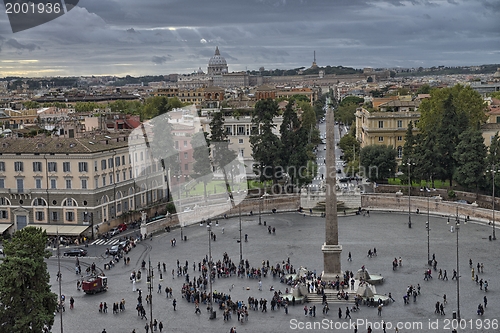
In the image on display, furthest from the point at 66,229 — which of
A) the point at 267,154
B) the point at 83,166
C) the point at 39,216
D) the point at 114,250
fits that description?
the point at 267,154

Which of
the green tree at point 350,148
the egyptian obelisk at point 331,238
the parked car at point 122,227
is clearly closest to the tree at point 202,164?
the parked car at point 122,227

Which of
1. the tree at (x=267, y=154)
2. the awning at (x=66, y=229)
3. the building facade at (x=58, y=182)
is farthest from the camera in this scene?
the tree at (x=267, y=154)

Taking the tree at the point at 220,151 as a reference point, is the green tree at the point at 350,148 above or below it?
below

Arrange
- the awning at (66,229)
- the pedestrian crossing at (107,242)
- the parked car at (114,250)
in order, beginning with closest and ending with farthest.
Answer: the parked car at (114,250), the pedestrian crossing at (107,242), the awning at (66,229)

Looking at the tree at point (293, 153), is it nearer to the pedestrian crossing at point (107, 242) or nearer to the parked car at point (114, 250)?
the pedestrian crossing at point (107, 242)

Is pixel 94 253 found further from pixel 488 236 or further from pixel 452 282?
pixel 488 236

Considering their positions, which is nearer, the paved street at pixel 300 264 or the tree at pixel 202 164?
the paved street at pixel 300 264
